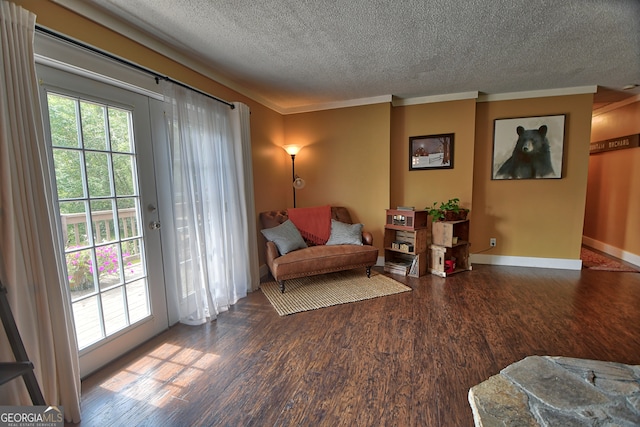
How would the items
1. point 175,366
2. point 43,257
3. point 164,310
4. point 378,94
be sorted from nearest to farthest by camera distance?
1. point 43,257
2. point 175,366
3. point 164,310
4. point 378,94

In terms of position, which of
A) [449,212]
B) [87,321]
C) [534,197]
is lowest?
[87,321]

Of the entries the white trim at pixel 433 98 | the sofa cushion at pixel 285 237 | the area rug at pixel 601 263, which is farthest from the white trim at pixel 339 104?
the area rug at pixel 601 263

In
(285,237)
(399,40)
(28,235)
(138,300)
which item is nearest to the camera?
(28,235)

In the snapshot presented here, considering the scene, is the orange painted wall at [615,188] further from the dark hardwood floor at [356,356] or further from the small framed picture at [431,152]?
the small framed picture at [431,152]

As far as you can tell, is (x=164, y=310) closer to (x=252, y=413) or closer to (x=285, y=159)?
(x=252, y=413)

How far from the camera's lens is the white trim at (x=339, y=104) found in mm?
3741

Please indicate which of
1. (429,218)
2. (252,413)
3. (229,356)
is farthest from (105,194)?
(429,218)

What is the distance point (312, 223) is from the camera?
12.2ft

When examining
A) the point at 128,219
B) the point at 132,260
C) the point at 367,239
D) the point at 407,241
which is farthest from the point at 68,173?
the point at 407,241

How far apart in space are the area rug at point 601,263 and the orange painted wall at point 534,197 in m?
0.39

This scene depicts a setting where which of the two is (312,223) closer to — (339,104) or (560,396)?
(339,104)

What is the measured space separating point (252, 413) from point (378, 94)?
146 inches

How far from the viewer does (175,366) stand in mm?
1838

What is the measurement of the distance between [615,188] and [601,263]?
1.32m
